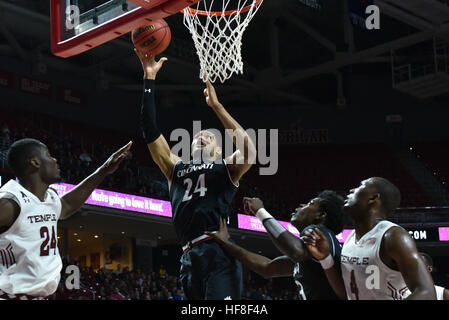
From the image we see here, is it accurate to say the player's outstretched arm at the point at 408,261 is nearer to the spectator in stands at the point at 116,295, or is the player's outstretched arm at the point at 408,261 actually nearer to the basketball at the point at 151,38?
the basketball at the point at 151,38

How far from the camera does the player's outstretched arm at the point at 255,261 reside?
4125 mm

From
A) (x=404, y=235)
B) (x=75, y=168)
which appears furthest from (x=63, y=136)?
(x=404, y=235)

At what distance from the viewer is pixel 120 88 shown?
71.5 feet

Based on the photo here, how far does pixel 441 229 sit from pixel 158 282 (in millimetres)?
8533

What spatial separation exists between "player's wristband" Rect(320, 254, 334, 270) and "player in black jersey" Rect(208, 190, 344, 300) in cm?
9

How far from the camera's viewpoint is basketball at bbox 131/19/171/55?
5.21 meters

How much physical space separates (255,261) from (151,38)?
209 cm

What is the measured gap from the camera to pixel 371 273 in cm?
341

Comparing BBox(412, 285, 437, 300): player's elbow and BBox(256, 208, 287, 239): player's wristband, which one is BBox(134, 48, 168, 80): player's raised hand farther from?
BBox(412, 285, 437, 300): player's elbow

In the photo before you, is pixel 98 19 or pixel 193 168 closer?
pixel 193 168

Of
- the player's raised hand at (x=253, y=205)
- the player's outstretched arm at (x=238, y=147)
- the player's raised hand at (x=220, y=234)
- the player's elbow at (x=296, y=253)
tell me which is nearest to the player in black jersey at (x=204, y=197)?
the player's outstretched arm at (x=238, y=147)

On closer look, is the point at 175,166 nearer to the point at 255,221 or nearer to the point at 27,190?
the point at 27,190

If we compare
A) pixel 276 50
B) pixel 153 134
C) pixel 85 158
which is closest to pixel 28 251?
pixel 153 134

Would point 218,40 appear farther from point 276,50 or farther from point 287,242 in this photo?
point 276,50
